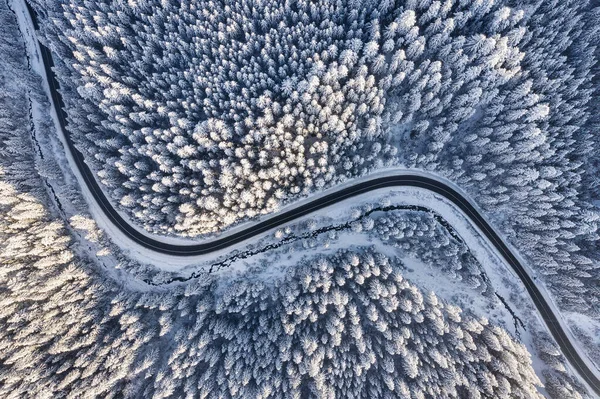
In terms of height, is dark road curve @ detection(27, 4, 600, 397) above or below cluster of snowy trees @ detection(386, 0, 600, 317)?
below

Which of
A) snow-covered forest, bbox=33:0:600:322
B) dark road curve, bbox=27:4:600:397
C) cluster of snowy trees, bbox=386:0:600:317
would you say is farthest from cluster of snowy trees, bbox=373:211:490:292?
cluster of snowy trees, bbox=386:0:600:317

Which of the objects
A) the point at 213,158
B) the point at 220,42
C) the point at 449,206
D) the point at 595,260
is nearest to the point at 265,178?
the point at 213,158

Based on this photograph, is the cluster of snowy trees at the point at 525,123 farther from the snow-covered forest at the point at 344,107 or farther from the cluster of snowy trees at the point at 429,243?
the cluster of snowy trees at the point at 429,243

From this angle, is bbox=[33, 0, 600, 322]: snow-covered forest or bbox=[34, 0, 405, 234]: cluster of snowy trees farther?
bbox=[34, 0, 405, 234]: cluster of snowy trees

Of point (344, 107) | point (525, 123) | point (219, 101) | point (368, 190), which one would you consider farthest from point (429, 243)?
point (219, 101)

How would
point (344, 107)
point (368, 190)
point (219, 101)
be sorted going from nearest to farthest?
point (344, 107)
point (219, 101)
point (368, 190)

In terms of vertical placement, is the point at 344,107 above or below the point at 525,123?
below

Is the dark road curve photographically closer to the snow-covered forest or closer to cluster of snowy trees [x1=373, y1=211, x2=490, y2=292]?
the snow-covered forest

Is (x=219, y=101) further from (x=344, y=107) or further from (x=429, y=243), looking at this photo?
(x=429, y=243)

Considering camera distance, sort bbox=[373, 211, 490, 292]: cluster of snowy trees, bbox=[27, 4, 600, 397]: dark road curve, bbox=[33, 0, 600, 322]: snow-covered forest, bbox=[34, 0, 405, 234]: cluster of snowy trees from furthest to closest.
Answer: bbox=[27, 4, 600, 397]: dark road curve < bbox=[373, 211, 490, 292]: cluster of snowy trees < bbox=[34, 0, 405, 234]: cluster of snowy trees < bbox=[33, 0, 600, 322]: snow-covered forest

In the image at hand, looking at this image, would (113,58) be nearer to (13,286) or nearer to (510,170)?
(13,286)

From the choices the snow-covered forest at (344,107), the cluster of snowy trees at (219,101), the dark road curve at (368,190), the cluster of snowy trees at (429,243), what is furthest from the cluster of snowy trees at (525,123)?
the cluster of snowy trees at (429,243)
